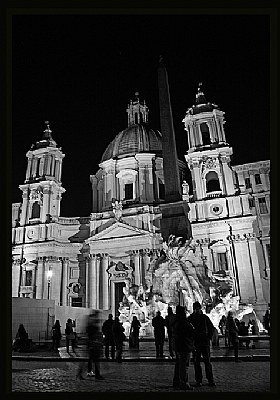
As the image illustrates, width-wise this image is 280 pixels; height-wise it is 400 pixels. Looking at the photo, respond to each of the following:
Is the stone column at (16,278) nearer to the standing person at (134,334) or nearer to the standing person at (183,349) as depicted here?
the standing person at (134,334)


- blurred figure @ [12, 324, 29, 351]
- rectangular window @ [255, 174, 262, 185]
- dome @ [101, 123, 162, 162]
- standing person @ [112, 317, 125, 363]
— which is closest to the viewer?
standing person @ [112, 317, 125, 363]

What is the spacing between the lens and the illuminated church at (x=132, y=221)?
28.5 meters

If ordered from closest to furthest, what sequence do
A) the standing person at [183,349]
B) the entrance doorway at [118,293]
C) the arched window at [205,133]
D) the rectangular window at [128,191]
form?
the standing person at [183,349]
the entrance doorway at [118,293]
the arched window at [205,133]
the rectangular window at [128,191]

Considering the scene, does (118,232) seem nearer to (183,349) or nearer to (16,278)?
(16,278)

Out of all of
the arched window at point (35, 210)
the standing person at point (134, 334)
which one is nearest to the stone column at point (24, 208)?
the arched window at point (35, 210)

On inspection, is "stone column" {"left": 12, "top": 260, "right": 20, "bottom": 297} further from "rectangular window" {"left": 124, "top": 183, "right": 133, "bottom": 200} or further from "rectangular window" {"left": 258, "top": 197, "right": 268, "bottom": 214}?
"rectangular window" {"left": 258, "top": 197, "right": 268, "bottom": 214}

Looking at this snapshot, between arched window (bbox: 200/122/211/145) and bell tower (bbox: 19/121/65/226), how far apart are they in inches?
547

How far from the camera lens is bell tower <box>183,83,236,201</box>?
30234 mm

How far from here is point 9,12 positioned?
4000 mm

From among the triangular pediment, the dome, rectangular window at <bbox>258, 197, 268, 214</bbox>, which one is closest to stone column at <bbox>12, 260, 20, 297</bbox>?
the triangular pediment

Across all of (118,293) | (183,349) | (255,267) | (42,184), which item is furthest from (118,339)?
(42,184)

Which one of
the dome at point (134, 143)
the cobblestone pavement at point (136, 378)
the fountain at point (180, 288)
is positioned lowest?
the cobblestone pavement at point (136, 378)

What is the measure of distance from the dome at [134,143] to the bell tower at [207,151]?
543 cm

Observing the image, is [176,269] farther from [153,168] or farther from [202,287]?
[153,168]
